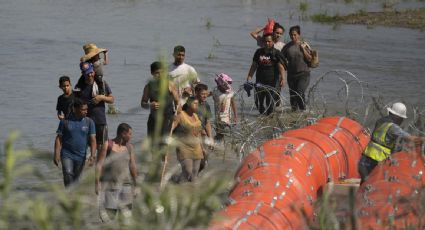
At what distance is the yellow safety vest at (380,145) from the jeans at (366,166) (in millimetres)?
60

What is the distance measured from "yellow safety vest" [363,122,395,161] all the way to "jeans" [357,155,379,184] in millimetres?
60

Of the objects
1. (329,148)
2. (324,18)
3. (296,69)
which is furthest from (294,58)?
(324,18)

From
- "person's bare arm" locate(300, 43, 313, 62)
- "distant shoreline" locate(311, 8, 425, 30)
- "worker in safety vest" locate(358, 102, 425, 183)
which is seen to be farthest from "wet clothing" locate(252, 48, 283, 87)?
"distant shoreline" locate(311, 8, 425, 30)

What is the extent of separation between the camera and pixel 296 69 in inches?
706

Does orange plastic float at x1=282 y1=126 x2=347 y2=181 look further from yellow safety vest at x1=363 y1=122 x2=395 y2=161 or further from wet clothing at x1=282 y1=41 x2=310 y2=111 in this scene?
wet clothing at x1=282 y1=41 x2=310 y2=111

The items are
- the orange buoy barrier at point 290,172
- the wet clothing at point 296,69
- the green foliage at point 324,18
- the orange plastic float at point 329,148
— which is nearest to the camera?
the orange buoy barrier at point 290,172

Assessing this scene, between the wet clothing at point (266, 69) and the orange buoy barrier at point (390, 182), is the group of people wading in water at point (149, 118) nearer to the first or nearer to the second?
the wet clothing at point (266, 69)

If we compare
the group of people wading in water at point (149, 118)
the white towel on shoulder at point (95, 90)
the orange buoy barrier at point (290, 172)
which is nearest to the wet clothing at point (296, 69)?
the group of people wading in water at point (149, 118)

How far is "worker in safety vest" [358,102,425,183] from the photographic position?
11.7m

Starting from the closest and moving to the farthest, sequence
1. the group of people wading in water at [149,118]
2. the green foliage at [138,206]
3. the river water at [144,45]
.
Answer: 1. the green foliage at [138,206]
2. the group of people wading in water at [149,118]
3. the river water at [144,45]

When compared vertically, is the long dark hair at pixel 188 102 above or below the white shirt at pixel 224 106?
above

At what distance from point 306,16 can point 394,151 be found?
89.0 feet

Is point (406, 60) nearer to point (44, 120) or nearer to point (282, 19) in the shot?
point (282, 19)

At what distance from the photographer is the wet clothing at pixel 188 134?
12750 millimetres
